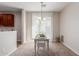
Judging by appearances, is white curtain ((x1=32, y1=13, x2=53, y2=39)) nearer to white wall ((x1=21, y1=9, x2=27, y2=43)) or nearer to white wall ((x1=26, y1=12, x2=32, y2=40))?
white wall ((x1=26, y1=12, x2=32, y2=40))

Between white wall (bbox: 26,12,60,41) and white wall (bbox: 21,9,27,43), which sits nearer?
white wall (bbox: 21,9,27,43)

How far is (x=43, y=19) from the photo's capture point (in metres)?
6.94

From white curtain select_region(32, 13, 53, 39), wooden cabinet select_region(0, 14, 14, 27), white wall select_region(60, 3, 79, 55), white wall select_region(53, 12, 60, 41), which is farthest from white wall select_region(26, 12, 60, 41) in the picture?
white wall select_region(60, 3, 79, 55)

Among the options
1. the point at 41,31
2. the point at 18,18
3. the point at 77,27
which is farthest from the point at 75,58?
the point at 18,18

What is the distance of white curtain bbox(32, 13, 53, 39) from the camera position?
21.7 ft

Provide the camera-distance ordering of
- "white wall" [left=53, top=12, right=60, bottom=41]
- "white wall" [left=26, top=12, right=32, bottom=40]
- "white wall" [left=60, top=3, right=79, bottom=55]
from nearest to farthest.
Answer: "white wall" [left=60, top=3, right=79, bottom=55] → "white wall" [left=26, top=12, right=32, bottom=40] → "white wall" [left=53, top=12, right=60, bottom=41]

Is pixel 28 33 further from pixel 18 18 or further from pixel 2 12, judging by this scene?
pixel 2 12

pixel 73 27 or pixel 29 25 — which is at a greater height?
pixel 29 25

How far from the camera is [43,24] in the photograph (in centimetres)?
690

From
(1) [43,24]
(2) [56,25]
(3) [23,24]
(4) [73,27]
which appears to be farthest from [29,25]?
(4) [73,27]

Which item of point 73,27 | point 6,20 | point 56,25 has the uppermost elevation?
point 6,20

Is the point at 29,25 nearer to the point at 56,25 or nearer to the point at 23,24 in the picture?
the point at 23,24

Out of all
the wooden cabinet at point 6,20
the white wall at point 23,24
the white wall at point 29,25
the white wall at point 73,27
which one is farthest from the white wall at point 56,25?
the wooden cabinet at point 6,20

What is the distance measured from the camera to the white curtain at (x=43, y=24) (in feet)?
21.7
